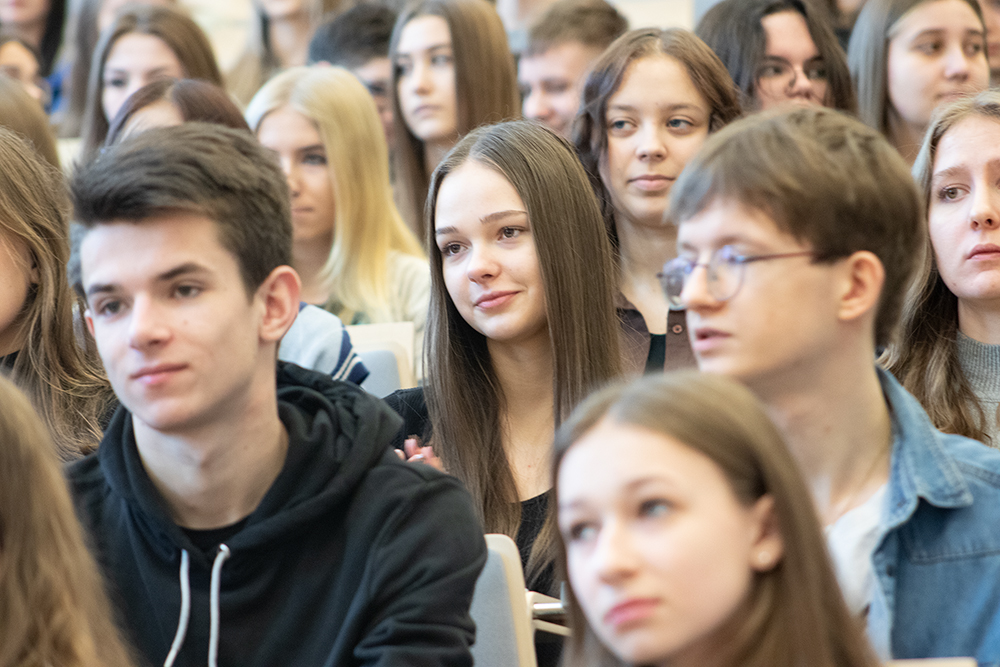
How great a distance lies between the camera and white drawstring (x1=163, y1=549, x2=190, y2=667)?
145cm

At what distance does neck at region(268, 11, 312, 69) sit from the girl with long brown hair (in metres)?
2.78

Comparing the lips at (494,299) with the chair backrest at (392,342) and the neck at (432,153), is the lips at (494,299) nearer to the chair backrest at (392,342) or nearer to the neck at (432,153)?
the chair backrest at (392,342)

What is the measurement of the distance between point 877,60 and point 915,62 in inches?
4.6

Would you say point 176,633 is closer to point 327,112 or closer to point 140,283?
point 140,283

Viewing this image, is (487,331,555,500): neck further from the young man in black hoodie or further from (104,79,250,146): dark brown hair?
(104,79,250,146): dark brown hair

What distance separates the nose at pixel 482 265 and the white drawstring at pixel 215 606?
831mm

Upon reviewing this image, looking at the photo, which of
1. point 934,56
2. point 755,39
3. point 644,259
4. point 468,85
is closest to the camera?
point 644,259

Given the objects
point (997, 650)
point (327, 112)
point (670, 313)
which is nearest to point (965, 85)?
point (670, 313)

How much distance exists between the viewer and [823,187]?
1.41 metres

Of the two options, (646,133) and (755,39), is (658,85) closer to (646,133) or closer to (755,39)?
(646,133)

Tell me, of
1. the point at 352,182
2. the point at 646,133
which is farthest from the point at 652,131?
the point at 352,182

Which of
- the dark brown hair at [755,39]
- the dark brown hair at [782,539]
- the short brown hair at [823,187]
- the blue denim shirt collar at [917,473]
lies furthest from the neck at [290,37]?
the dark brown hair at [782,539]

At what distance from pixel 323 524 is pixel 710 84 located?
156 centimetres

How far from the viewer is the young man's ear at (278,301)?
5.08 ft
